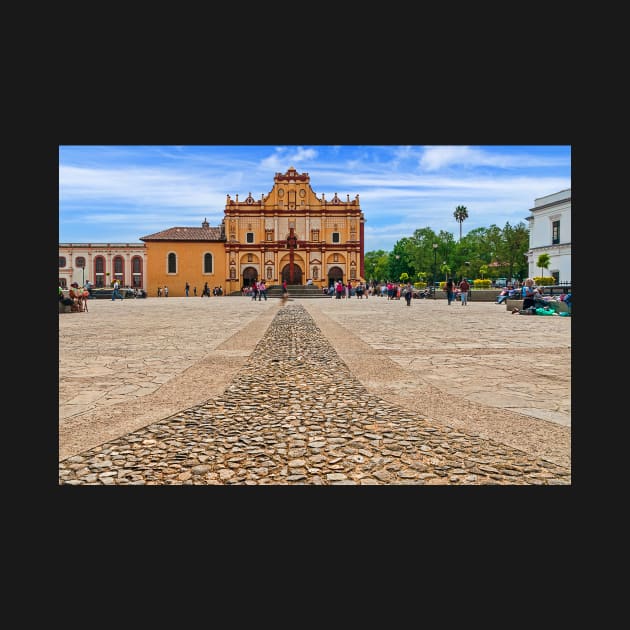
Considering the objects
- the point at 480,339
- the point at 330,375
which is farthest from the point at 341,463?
the point at 480,339

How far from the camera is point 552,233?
43.5 meters

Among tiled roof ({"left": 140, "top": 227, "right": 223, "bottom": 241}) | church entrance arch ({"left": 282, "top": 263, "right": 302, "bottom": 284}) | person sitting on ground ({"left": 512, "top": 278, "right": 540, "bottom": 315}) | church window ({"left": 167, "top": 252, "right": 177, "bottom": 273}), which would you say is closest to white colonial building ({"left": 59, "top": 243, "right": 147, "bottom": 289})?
tiled roof ({"left": 140, "top": 227, "right": 223, "bottom": 241})

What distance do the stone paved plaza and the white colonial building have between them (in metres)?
70.7

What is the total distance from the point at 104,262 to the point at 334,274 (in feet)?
127

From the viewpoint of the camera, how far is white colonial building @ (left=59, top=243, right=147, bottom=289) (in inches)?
2854

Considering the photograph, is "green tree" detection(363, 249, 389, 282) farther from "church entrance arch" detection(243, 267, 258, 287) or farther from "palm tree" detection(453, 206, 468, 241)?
"church entrance arch" detection(243, 267, 258, 287)

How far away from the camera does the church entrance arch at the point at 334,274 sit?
186 ft

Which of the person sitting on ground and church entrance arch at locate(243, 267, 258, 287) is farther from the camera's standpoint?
church entrance arch at locate(243, 267, 258, 287)

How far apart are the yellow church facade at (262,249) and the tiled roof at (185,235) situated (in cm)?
12

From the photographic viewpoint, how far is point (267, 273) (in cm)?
5634

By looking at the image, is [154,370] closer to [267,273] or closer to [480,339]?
[480,339]

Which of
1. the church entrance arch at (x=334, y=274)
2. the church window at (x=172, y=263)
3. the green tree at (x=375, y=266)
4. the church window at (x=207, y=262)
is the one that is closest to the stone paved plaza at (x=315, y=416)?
the church entrance arch at (x=334, y=274)

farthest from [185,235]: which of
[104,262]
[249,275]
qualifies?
[104,262]

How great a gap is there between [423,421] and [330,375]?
195 cm
